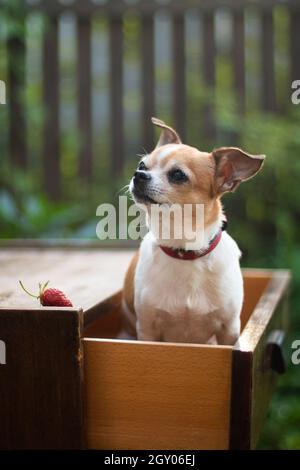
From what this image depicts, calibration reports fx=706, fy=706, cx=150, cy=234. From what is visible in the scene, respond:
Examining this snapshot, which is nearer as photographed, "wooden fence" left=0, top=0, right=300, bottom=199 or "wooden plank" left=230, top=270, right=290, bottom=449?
"wooden plank" left=230, top=270, right=290, bottom=449

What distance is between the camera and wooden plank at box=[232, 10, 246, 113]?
10.7ft

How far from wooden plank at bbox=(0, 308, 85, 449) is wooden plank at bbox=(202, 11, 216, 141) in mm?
2195

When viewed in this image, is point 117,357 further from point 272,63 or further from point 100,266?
point 272,63

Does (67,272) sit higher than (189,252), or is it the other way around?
(189,252)

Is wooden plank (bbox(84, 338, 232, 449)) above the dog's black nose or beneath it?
beneath

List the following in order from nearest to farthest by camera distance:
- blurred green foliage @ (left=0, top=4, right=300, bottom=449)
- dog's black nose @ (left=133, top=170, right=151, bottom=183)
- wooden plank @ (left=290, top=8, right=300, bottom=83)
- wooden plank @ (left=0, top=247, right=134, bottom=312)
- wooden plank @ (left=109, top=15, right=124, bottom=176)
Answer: dog's black nose @ (left=133, top=170, right=151, bottom=183)
wooden plank @ (left=0, top=247, right=134, bottom=312)
blurred green foliage @ (left=0, top=4, right=300, bottom=449)
wooden plank @ (left=290, top=8, right=300, bottom=83)
wooden plank @ (left=109, top=15, right=124, bottom=176)

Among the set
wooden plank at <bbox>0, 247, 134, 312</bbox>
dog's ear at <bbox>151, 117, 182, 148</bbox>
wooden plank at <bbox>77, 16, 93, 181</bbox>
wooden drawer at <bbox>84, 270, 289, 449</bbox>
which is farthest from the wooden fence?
wooden drawer at <bbox>84, 270, 289, 449</bbox>

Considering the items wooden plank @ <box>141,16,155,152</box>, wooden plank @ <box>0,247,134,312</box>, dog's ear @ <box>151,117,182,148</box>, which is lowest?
wooden plank @ <box>0,247,134,312</box>

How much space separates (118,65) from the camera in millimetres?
3424

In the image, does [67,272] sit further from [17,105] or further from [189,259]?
[17,105]

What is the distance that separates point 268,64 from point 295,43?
0.15m

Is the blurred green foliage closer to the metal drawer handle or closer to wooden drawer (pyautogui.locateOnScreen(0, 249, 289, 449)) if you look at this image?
the metal drawer handle

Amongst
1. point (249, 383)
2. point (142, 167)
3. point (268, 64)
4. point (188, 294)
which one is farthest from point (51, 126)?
point (249, 383)

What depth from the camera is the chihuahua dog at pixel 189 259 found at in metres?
1.48
